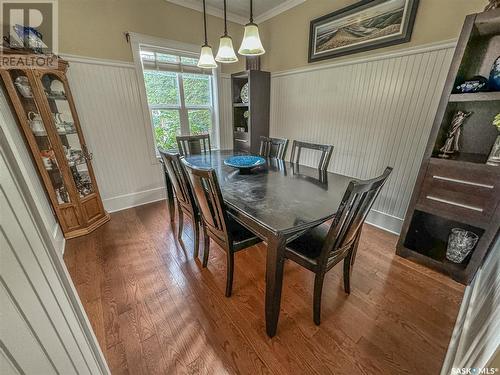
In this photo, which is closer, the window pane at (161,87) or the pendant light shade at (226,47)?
the pendant light shade at (226,47)

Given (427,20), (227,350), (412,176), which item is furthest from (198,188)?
(427,20)

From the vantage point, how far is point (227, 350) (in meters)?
1.16

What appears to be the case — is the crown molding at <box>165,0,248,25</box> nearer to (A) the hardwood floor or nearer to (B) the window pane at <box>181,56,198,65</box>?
(B) the window pane at <box>181,56,198,65</box>

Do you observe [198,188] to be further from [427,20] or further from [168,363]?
[427,20]

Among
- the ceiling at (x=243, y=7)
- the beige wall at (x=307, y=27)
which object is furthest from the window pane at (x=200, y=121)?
the ceiling at (x=243, y=7)

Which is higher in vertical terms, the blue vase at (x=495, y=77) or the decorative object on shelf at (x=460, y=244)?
the blue vase at (x=495, y=77)

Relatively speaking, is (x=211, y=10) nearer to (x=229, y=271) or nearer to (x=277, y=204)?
(x=277, y=204)

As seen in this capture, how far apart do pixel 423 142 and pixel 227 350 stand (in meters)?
2.34

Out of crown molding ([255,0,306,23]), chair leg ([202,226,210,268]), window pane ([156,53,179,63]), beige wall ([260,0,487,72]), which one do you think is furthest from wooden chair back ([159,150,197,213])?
crown molding ([255,0,306,23])

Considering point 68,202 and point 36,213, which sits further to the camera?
point 68,202

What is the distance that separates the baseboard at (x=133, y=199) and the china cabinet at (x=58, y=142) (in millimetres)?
270

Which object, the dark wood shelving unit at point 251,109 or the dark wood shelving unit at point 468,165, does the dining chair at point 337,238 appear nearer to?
the dark wood shelving unit at point 468,165

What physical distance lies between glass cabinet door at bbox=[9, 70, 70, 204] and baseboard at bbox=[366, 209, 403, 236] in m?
3.32

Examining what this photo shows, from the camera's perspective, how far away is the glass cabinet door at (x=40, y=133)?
5.63 ft
